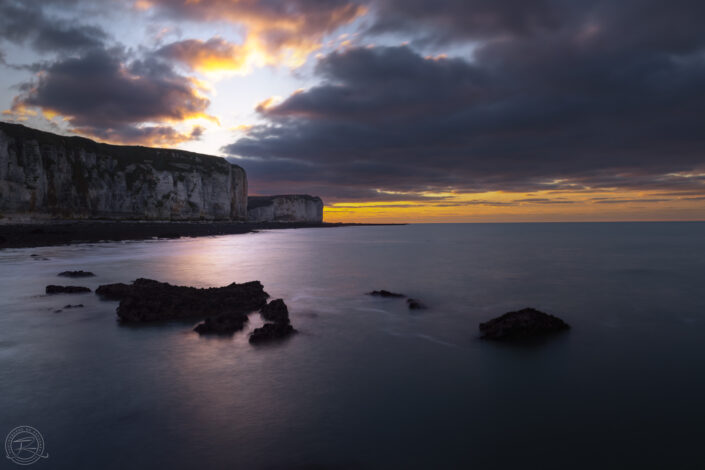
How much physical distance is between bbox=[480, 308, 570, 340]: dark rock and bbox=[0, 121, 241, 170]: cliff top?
248 feet

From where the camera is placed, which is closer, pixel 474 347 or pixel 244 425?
pixel 244 425

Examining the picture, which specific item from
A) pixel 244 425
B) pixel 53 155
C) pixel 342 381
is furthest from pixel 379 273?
pixel 53 155

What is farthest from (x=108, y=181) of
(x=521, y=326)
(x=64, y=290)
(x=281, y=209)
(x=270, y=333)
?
(x=281, y=209)

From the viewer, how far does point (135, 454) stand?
175 inches

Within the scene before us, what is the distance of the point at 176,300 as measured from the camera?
1102 cm

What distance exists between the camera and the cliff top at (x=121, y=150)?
5924cm

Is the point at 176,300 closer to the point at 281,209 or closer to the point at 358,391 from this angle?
the point at 358,391

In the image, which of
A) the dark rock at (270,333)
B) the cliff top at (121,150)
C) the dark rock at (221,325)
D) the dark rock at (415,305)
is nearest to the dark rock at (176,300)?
the dark rock at (221,325)

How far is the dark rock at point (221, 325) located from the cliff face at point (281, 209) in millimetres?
161414

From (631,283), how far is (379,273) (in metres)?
13.7

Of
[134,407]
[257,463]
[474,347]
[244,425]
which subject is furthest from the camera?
[474,347]

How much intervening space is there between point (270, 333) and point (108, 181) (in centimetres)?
8773

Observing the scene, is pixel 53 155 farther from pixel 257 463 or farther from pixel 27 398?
pixel 257 463

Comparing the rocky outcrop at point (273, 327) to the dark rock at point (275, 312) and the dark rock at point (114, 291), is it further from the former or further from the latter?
the dark rock at point (114, 291)
